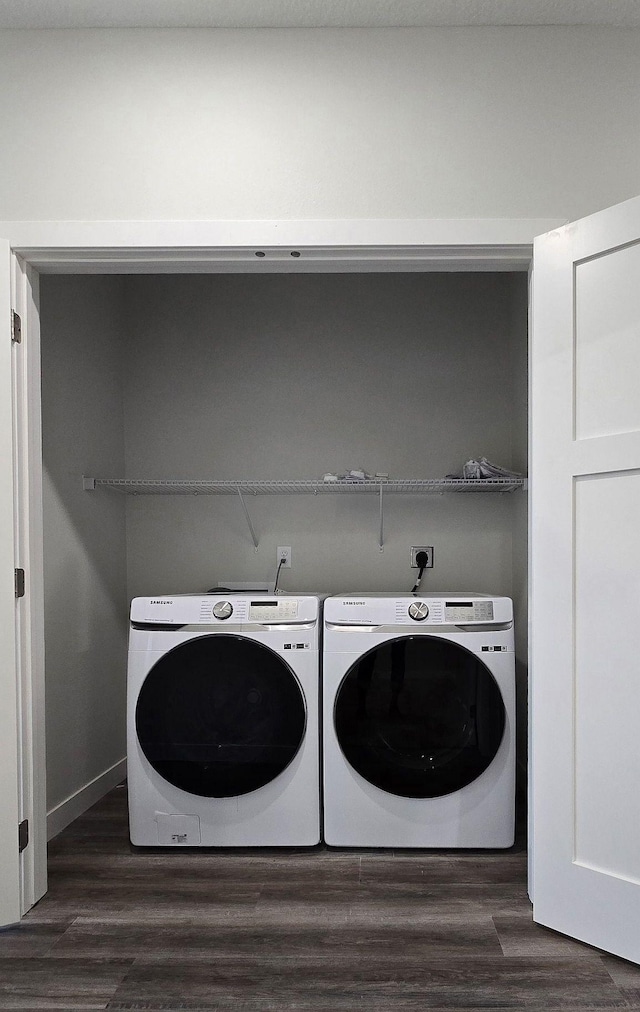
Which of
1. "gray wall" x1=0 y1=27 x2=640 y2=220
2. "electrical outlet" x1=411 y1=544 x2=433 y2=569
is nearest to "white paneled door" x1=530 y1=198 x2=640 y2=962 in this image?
"gray wall" x1=0 y1=27 x2=640 y2=220

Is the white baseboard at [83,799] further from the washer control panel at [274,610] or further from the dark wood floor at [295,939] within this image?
the washer control panel at [274,610]

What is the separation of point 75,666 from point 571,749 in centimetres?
180

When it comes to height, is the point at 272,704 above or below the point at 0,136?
below

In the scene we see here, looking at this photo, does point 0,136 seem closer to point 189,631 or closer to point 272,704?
point 189,631

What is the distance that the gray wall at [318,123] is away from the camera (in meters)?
2.01

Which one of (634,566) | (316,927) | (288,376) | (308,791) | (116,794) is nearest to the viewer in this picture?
(634,566)

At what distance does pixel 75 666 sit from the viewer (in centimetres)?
280

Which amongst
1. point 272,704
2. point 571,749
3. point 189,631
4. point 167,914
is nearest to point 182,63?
point 189,631

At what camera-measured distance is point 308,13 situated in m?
1.98

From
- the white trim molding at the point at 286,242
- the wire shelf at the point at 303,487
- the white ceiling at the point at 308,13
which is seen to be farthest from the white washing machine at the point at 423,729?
the white ceiling at the point at 308,13

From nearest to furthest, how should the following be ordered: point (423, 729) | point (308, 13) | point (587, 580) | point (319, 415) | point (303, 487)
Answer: point (587, 580) → point (308, 13) → point (423, 729) → point (303, 487) → point (319, 415)

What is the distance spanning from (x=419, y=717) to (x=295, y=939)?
0.78 metres

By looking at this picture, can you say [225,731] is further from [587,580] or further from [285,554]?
[587,580]

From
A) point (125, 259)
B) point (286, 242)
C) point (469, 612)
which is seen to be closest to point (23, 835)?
point (469, 612)
